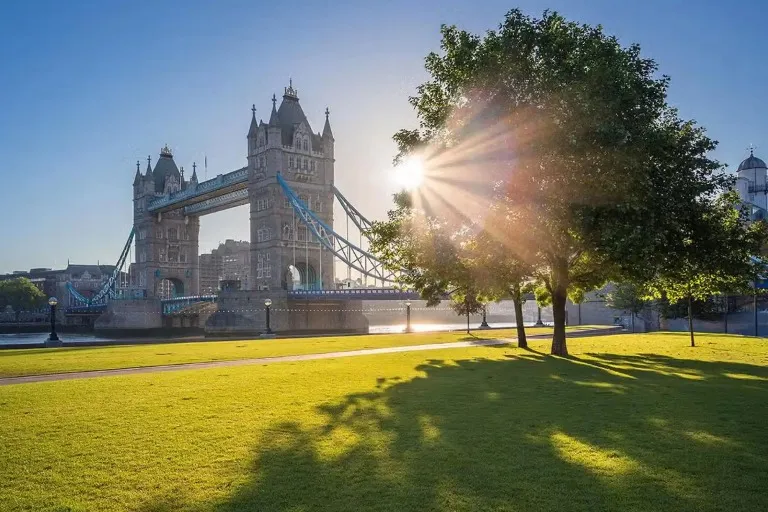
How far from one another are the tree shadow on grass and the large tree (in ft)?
25.8

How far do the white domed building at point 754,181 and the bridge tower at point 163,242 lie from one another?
10099cm

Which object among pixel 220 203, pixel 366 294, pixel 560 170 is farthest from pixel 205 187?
pixel 560 170

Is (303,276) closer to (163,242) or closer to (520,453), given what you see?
(163,242)

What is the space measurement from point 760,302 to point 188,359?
49108mm

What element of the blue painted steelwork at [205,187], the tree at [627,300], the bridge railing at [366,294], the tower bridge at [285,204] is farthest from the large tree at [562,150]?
the blue painted steelwork at [205,187]

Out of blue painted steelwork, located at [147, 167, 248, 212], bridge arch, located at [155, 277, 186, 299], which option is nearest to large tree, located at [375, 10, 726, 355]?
blue painted steelwork, located at [147, 167, 248, 212]

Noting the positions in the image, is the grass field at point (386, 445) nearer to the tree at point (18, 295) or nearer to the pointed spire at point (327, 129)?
the pointed spire at point (327, 129)

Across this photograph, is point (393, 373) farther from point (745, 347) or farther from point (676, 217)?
point (745, 347)

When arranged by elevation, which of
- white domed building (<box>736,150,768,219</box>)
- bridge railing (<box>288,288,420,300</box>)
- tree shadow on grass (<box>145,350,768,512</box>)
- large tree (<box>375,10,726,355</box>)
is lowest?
tree shadow on grass (<box>145,350,768,512</box>)

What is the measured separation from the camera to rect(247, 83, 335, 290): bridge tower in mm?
88875

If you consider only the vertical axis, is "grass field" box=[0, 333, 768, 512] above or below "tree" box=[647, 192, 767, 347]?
below

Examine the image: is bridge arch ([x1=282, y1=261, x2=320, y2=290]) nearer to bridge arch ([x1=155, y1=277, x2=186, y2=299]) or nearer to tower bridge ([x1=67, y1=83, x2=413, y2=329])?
tower bridge ([x1=67, y1=83, x2=413, y2=329])

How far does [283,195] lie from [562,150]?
73286 mm

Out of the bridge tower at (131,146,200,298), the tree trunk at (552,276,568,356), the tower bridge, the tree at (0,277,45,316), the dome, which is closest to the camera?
the tree trunk at (552,276,568,356)
